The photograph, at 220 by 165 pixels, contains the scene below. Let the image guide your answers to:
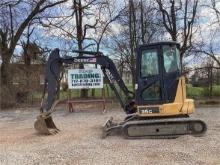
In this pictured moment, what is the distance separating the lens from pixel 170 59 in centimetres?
1268

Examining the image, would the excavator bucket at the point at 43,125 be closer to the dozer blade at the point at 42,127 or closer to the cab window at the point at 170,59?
the dozer blade at the point at 42,127

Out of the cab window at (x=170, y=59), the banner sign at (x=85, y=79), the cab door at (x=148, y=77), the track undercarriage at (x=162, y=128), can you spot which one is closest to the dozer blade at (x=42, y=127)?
the track undercarriage at (x=162, y=128)

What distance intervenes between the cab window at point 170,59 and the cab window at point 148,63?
31 cm

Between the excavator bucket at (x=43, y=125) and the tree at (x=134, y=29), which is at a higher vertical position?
the tree at (x=134, y=29)

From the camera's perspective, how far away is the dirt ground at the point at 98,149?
9.57m

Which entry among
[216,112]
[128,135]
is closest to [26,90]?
[216,112]

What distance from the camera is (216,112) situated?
1911 centimetres

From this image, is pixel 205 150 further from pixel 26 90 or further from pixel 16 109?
pixel 26 90

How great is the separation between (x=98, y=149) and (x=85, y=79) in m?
10.7

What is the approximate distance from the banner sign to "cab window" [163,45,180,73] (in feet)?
29.3

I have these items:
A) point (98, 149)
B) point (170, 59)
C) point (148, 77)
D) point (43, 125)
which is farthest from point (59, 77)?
point (98, 149)

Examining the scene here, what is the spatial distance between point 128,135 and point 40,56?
21492mm

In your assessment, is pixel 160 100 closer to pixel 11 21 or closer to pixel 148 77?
pixel 148 77

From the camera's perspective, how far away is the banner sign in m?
21.4
